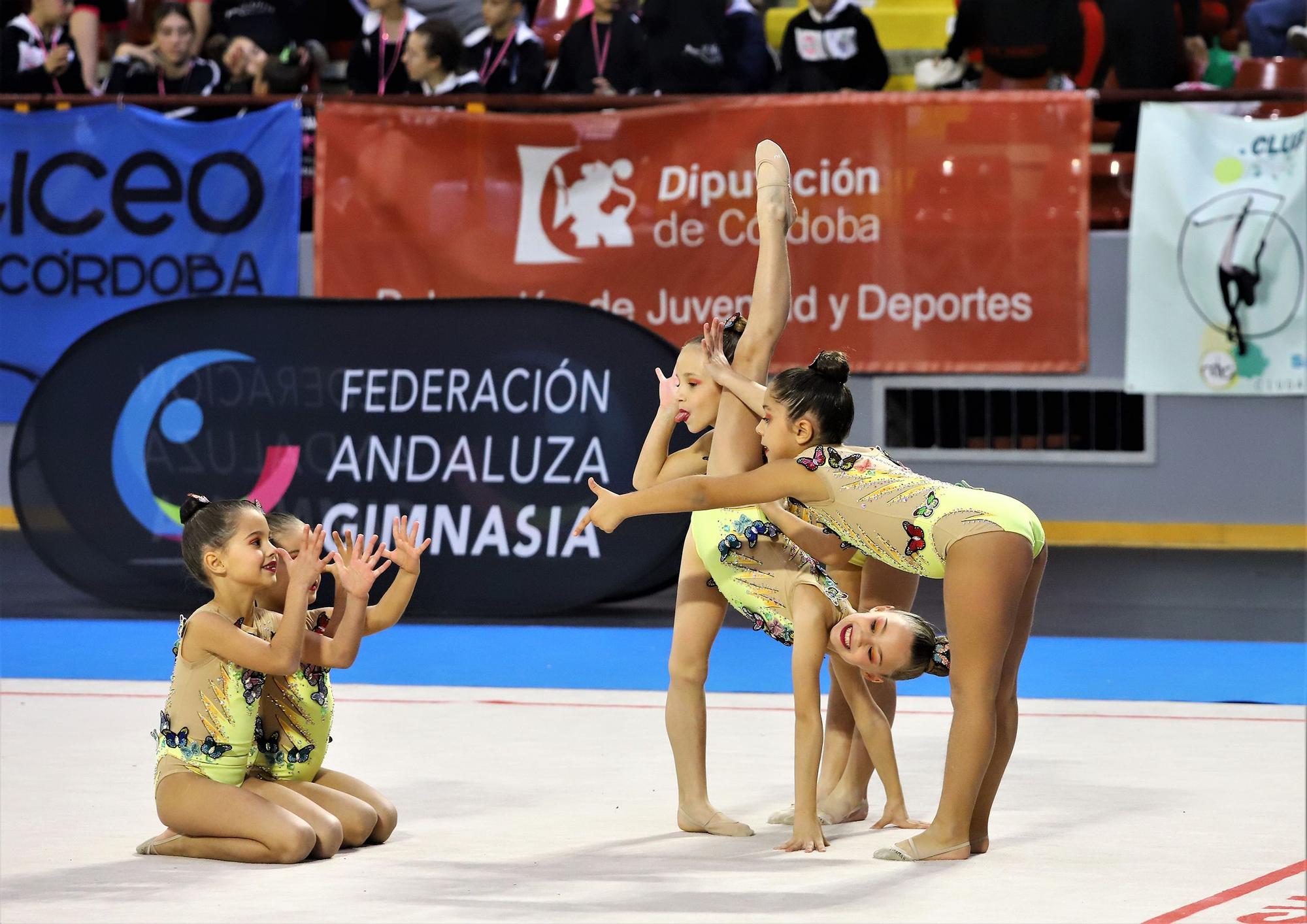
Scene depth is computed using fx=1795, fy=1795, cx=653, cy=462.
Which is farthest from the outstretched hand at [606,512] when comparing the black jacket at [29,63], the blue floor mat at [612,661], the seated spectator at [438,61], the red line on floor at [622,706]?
the black jacket at [29,63]

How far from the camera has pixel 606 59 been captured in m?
12.1

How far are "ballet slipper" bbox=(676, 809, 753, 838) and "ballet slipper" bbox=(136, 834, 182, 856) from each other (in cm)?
129

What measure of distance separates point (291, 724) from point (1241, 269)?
809cm

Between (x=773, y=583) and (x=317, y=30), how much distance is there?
960cm

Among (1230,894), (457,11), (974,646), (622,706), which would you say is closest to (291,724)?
(974,646)

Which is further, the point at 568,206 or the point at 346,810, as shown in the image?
the point at 568,206

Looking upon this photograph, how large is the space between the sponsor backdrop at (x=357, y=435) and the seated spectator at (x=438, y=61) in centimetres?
352

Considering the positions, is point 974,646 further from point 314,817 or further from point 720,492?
point 314,817

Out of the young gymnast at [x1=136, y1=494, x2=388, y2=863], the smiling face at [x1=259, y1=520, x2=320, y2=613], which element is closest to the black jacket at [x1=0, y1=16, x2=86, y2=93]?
the smiling face at [x1=259, y1=520, x2=320, y2=613]

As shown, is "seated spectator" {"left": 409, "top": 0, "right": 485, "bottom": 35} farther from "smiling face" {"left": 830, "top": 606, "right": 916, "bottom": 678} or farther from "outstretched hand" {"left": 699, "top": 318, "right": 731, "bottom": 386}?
"smiling face" {"left": 830, "top": 606, "right": 916, "bottom": 678}

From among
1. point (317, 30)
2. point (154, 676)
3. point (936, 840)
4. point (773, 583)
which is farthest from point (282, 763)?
point (317, 30)

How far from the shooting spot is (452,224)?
1180 centimetres

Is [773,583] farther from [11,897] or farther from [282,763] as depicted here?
[11,897]

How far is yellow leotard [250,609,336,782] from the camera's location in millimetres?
4578
